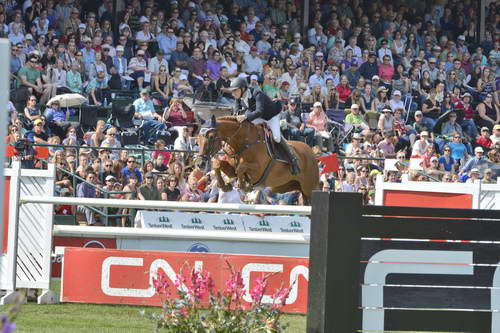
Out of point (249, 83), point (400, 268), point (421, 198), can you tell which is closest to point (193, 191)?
point (421, 198)

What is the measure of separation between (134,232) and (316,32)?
16.1 metres

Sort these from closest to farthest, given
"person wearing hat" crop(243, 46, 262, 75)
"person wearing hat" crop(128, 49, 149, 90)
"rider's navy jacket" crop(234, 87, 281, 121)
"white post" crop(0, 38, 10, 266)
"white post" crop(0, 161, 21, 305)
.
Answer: "white post" crop(0, 38, 10, 266), "white post" crop(0, 161, 21, 305), "rider's navy jacket" crop(234, 87, 281, 121), "person wearing hat" crop(128, 49, 149, 90), "person wearing hat" crop(243, 46, 262, 75)

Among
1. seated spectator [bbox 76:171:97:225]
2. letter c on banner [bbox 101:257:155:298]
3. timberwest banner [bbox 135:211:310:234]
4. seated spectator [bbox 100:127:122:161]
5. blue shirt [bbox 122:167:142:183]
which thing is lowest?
letter c on banner [bbox 101:257:155:298]

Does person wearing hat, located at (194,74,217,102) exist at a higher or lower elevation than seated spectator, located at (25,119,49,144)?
higher

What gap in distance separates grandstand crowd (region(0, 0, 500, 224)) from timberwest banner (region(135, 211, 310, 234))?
4.00 ft

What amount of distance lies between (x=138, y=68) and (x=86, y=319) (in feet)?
39.2

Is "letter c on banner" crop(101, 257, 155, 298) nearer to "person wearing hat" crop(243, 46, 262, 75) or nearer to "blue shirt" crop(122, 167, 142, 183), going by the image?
"blue shirt" crop(122, 167, 142, 183)

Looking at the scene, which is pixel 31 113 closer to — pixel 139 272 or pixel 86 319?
pixel 139 272

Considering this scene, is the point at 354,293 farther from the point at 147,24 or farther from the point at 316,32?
the point at 316,32

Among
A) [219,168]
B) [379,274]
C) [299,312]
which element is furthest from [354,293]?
[219,168]

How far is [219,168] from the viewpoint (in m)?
12.4

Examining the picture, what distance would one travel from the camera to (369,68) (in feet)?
74.6

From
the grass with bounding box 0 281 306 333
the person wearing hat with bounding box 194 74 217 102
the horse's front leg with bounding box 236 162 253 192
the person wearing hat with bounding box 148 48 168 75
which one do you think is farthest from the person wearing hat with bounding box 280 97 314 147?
the grass with bounding box 0 281 306 333

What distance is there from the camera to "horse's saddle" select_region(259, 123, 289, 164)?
12.9 m
